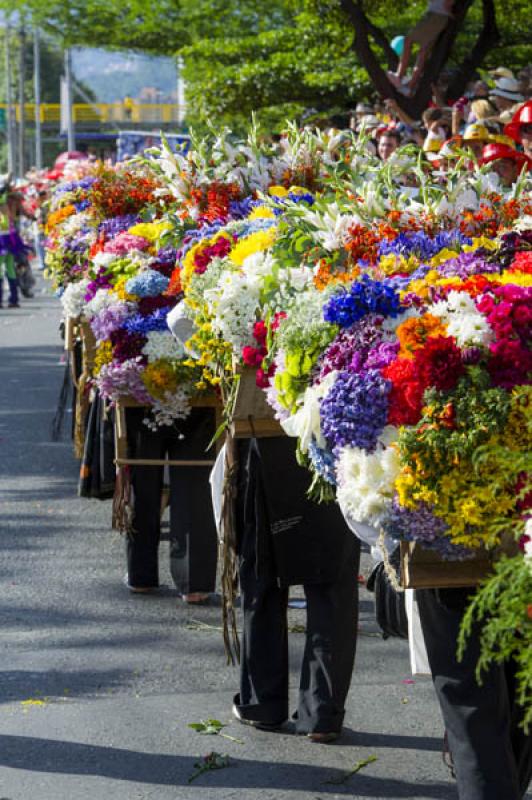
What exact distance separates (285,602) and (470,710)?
149 cm

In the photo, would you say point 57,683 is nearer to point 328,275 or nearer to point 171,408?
point 171,408

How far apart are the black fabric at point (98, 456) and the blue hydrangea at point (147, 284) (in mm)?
1275

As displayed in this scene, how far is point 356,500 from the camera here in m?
4.03

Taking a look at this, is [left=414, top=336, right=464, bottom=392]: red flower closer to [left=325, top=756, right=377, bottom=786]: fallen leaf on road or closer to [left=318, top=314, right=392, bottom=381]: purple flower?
[left=318, top=314, right=392, bottom=381]: purple flower

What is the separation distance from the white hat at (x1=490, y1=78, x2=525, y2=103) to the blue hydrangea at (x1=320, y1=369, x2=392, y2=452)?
1060cm

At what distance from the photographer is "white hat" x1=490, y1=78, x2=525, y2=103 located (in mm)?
14156

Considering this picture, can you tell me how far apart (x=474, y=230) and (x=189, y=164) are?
105 inches

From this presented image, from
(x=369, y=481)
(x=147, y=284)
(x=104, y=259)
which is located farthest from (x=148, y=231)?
(x=369, y=481)

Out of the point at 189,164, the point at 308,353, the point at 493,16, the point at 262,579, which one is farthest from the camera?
the point at 493,16

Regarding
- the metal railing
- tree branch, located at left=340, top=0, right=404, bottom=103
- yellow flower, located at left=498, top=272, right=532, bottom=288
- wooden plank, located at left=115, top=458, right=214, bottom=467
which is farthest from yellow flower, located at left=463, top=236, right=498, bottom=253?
the metal railing

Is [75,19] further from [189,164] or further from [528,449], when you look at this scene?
[528,449]

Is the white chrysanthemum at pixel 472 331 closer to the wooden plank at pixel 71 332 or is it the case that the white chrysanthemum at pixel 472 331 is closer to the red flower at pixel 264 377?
the red flower at pixel 264 377

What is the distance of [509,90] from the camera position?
14.2 meters

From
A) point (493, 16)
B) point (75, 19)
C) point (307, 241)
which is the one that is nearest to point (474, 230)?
point (307, 241)
